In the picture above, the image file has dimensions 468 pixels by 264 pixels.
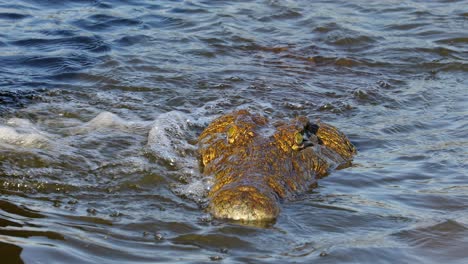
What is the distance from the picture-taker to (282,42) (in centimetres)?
1066

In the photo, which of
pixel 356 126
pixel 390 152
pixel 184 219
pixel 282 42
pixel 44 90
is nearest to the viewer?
pixel 184 219

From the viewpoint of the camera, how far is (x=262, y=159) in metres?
5.50

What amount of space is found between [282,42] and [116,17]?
279cm

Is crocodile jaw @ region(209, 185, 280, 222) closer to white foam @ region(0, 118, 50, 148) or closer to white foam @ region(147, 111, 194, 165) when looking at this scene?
white foam @ region(147, 111, 194, 165)

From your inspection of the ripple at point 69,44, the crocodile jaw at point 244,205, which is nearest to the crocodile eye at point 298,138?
the crocodile jaw at point 244,205

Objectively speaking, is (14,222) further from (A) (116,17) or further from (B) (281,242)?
(A) (116,17)

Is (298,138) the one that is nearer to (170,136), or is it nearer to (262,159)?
(262,159)

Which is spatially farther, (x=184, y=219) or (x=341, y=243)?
(x=184, y=219)

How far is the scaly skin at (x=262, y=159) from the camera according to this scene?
15.8 feet

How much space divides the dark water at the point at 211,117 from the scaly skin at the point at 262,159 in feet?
0.41

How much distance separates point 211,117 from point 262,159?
2102 millimetres

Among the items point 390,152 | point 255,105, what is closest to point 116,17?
point 255,105

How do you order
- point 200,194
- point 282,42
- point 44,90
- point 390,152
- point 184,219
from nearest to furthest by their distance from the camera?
point 184,219 < point 200,194 < point 390,152 < point 44,90 < point 282,42

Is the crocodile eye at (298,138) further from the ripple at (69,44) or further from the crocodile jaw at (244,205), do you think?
the ripple at (69,44)
